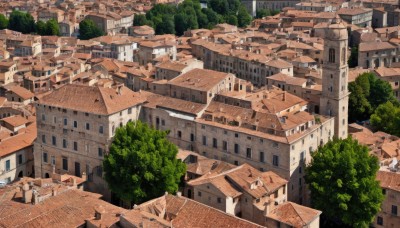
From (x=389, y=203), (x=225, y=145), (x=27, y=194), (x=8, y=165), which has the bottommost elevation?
(x=389, y=203)

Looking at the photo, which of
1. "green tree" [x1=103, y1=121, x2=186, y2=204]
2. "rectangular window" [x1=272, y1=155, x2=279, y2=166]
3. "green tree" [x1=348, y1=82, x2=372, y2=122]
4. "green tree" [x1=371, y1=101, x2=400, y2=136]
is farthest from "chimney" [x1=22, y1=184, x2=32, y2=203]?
"green tree" [x1=348, y1=82, x2=372, y2=122]

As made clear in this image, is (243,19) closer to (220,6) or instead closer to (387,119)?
(220,6)

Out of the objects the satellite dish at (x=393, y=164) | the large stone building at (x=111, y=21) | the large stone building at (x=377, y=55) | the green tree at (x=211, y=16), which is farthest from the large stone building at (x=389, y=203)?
the green tree at (x=211, y=16)

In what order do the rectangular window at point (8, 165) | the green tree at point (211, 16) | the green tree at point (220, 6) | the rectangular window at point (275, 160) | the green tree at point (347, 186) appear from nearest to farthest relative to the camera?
the green tree at point (347, 186)
the rectangular window at point (275, 160)
the rectangular window at point (8, 165)
the green tree at point (211, 16)
the green tree at point (220, 6)

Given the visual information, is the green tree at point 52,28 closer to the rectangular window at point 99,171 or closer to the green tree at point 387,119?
the green tree at point 387,119

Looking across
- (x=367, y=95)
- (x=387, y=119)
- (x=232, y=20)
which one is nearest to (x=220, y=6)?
(x=232, y=20)
